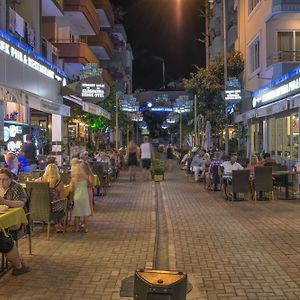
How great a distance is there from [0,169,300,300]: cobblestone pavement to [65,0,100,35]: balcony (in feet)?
72.3

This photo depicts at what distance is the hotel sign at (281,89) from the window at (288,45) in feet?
6.25

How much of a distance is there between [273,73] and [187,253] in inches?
626

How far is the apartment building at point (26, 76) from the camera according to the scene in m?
13.3

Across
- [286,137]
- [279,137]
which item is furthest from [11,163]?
[279,137]

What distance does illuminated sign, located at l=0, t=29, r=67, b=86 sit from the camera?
1339 cm

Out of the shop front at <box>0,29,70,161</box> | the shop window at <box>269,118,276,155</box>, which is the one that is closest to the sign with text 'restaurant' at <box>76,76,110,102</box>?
the shop front at <box>0,29,70,161</box>

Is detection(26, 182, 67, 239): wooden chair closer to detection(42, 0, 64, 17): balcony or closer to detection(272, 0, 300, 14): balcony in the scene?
detection(272, 0, 300, 14): balcony

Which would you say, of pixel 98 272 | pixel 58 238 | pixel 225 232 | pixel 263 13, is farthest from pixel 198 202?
pixel 263 13

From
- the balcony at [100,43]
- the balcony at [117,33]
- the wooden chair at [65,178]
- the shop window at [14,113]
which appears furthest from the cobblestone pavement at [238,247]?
the balcony at [117,33]

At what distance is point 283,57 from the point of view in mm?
24016

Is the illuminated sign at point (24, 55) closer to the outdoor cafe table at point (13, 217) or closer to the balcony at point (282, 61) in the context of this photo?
the outdoor cafe table at point (13, 217)

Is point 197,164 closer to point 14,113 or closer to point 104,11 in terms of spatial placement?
point 14,113

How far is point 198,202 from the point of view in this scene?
15383mm

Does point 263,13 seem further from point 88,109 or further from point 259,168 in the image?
point 259,168
